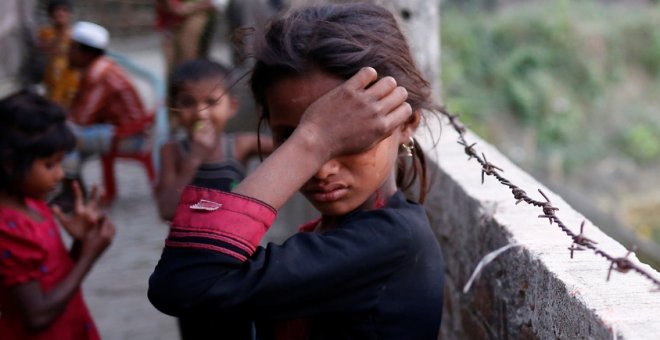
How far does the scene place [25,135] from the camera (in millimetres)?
2568

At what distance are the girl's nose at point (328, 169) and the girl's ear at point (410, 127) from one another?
0.23m

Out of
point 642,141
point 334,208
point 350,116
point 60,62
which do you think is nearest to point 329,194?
point 334,208

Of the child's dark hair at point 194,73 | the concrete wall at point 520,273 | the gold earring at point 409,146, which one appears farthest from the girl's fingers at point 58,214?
the gold earring at point 409,146

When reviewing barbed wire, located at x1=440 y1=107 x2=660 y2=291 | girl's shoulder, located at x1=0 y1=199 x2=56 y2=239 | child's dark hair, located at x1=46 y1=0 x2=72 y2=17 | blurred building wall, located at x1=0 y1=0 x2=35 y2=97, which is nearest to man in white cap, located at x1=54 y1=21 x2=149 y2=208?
child's dark hair, located at x1=46 y1=0 x2=72 y2=17

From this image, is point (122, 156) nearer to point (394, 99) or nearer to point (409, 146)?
point (409, 146)

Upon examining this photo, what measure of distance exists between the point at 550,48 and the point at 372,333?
21.1 metres

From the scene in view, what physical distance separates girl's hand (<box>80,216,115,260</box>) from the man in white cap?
2.97 meters

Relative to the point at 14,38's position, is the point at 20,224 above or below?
above

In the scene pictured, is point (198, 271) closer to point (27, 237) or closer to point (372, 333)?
point (372, 333)

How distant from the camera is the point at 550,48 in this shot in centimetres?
2170

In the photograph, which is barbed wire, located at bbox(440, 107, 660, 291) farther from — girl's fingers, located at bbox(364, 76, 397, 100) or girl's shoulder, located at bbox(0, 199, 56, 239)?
girl's shoulder, located at bbox(0, 199, 56, 239)

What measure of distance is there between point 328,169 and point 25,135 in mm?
1366

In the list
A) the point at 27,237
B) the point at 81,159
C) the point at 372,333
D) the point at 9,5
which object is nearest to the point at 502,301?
the point at 372,333

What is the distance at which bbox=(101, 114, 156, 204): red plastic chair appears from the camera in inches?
242
